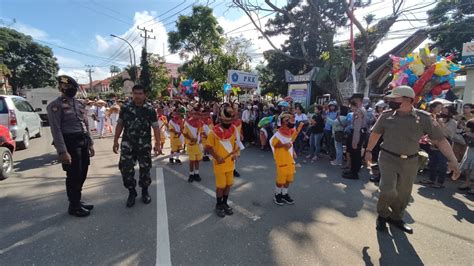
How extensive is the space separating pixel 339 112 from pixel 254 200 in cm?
445

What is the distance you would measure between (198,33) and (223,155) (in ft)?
81.9

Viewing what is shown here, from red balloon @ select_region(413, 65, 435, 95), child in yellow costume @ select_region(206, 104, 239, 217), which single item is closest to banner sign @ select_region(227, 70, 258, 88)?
red balloon @ select_region(413, 65, 435, 95)

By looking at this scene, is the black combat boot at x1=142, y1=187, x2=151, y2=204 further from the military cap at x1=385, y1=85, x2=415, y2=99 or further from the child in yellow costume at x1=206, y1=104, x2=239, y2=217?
the military cap at x1=385, y1=85, x2=415, y2=99

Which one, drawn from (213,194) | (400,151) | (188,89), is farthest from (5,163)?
(188,89)

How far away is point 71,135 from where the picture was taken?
3.80 meters

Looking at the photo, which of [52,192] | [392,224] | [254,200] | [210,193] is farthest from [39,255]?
[392,224]

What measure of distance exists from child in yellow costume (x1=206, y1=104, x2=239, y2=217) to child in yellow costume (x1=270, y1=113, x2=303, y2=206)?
774mm

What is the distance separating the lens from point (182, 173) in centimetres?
633

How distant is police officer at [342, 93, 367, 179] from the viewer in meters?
5.88

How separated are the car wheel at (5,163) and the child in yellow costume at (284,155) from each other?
546 cm

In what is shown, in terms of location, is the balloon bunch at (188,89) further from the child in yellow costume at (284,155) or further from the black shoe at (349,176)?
the child in yellow costume at (284,155)

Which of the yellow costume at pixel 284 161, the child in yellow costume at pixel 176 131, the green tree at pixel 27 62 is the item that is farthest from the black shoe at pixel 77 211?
the green tree at pixel 27 62

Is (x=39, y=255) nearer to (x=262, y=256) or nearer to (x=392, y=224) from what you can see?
(x=262, y=256)

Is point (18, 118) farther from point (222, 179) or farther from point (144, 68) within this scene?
point (144, 68)
